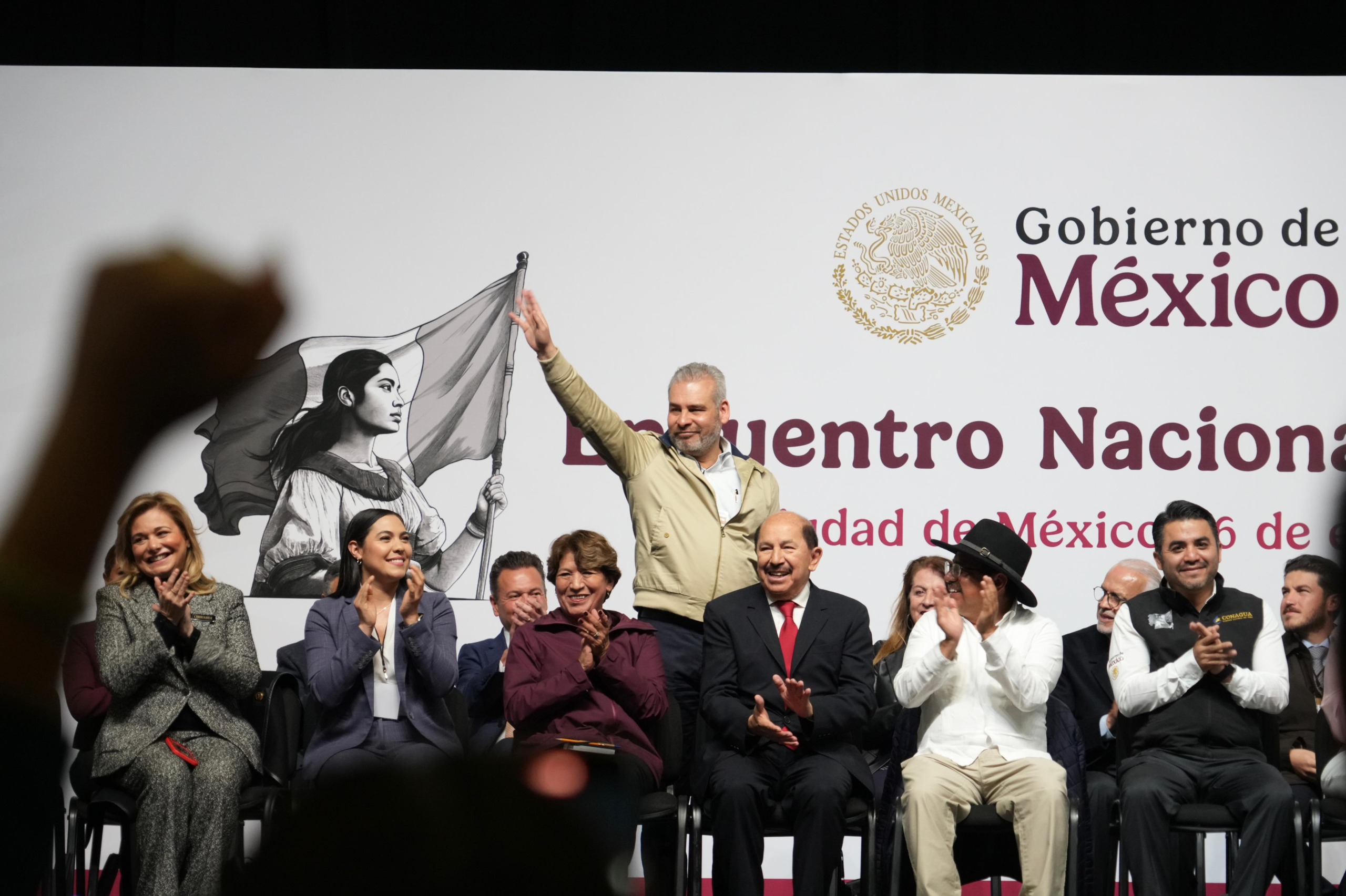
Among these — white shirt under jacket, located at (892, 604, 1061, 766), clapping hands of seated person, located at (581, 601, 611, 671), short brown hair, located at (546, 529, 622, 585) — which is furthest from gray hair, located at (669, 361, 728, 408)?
white shirt under jacket, located at (892, 604, 1061, 766)

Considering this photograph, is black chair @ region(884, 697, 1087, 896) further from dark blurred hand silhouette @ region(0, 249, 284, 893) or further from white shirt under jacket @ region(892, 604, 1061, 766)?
dark blurred hand silhouette @ region(0, 249, 284, 893)

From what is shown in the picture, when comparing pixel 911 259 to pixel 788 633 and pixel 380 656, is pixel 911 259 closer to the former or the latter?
pixel 788 633

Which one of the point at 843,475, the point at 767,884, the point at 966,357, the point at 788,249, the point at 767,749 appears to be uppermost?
the point at 788,249

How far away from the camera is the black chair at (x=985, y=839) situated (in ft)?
11.5

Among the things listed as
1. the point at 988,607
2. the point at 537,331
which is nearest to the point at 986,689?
the point at 988,607

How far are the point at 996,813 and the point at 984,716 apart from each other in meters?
0.26

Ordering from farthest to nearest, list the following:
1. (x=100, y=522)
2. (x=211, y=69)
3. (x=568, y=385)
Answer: (x=211, y=69)
(x=568, y=385)
(x=100, y=522)

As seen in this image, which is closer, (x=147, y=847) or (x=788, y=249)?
(x=147, y=847)

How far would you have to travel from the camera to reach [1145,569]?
15.3ft

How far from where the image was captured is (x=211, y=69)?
5152 mm

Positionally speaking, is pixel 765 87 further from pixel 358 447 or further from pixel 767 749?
pixel 767 749

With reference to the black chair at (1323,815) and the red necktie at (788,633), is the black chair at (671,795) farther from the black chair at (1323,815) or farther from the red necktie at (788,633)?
the black chair at (1323,815)

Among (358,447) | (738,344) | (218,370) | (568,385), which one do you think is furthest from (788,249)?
(218,370)

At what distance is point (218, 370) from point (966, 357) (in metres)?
4.79
